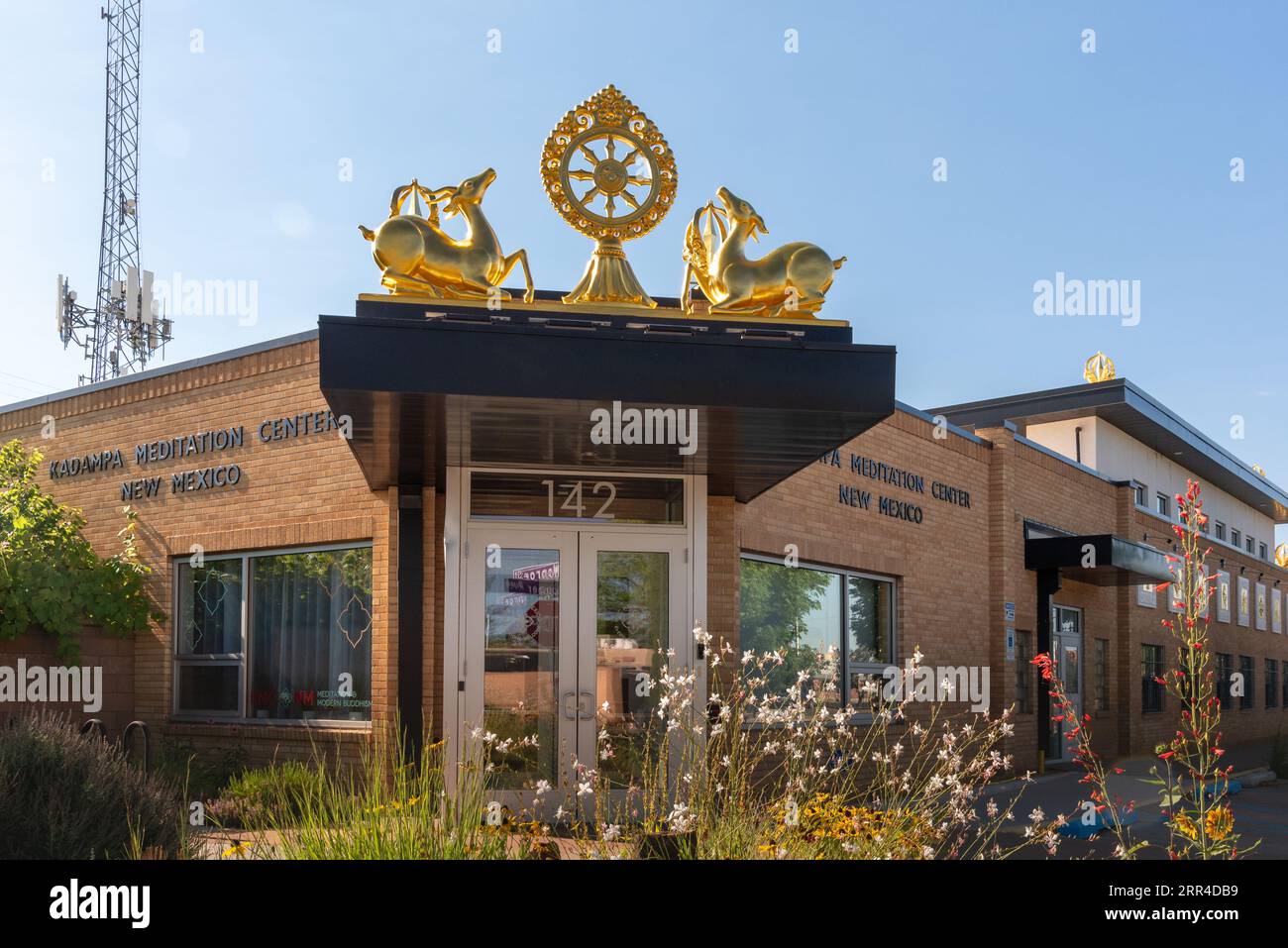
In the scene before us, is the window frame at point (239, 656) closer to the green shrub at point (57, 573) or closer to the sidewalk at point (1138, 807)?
the green shrub at point (57, 573)

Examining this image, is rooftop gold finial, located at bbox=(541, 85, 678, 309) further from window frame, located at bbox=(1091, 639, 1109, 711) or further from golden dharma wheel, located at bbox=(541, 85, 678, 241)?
window frame, located at bbox=(1091, 639, 1109, 711)

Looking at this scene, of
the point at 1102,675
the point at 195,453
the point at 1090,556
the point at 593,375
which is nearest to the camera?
the point at 593,375

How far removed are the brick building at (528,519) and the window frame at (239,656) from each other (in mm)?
35

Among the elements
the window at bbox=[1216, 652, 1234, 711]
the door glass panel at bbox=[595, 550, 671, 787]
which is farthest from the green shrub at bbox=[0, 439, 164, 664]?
the window at bbox=[1216, 652, 1234, 711]

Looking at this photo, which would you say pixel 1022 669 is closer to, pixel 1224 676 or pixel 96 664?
pixel 96 664

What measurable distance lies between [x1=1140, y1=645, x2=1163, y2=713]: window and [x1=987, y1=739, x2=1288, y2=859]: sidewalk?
2.63m

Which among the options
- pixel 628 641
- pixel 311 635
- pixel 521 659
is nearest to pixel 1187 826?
pixel 628 641

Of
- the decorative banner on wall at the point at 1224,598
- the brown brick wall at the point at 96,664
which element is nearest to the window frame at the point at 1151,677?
the decorative banner on wall at the point at 1224,598

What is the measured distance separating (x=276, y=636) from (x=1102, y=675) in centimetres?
1539

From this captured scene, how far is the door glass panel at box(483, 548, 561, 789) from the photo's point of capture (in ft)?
34.7

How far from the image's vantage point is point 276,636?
42.5 ft

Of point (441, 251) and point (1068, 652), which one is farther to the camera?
point (1068, 652)
